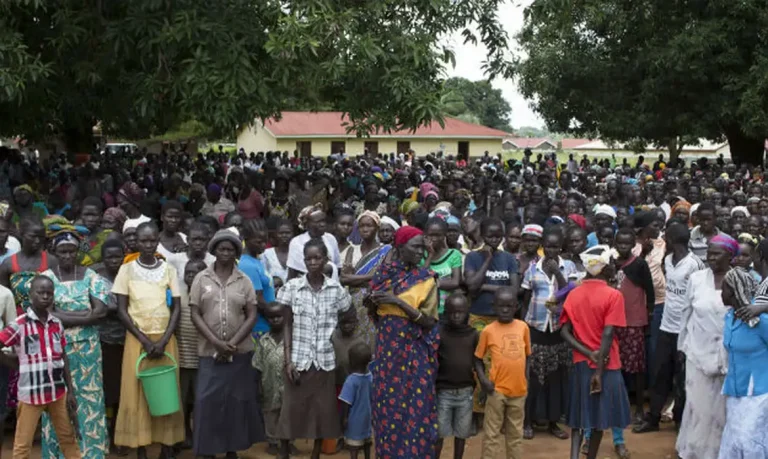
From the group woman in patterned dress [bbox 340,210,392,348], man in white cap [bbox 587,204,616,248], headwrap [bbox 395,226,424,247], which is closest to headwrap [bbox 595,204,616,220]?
man in white cap [bbox 587,204,616,248]

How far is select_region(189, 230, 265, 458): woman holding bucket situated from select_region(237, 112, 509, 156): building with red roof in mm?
→ 38495

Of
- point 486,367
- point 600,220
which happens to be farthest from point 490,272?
point 600,220

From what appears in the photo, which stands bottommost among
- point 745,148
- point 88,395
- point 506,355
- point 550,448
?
point 550,448

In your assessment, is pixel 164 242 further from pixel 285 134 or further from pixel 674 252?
pixel 285 134

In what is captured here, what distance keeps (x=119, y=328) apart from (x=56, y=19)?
5251mm

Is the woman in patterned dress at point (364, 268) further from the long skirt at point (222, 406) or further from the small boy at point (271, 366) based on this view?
the long skirt at point (222, 406)

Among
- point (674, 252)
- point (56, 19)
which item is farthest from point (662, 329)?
point (56, 19)

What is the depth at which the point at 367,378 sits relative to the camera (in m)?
6.06

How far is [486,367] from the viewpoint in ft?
20.0

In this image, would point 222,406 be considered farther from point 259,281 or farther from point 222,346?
point 259,281

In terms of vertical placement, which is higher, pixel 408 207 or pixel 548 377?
pixel 408 207

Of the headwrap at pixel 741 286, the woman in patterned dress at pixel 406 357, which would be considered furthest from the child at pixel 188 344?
the headwrap at pixel 741 286

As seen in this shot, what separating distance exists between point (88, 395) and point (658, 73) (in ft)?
65.3

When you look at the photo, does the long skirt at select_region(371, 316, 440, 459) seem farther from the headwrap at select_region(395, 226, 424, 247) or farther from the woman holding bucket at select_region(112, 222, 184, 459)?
the woman holding bucket at select_region(112, 222, 184, 459)
